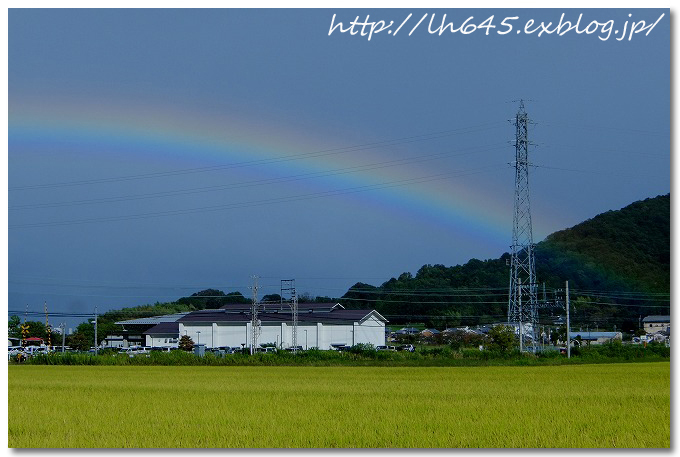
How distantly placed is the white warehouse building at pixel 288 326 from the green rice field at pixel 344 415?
112ft

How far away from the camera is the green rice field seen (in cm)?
1069

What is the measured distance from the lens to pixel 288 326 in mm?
59219

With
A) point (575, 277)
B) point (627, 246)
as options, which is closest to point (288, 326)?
point (575, 277)

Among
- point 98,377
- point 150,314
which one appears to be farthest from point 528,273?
point 150,314

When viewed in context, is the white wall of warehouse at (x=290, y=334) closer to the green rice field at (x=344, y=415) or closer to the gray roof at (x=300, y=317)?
the gray roof at (x=300, y=317)

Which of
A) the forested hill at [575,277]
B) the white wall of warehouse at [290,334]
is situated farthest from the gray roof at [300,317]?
the forested hill at [575,277]

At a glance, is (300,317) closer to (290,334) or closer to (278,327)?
(290,334)

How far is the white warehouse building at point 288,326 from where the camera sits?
57.8 metres

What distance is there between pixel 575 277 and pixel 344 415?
23.5 meters

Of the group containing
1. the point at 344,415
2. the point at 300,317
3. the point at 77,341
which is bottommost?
the point at 77,341

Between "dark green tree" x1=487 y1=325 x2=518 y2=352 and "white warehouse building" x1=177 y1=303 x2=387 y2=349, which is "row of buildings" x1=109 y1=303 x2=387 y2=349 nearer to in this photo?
"white warehouse building" x1=177 y1=303 x2=387 y2=349

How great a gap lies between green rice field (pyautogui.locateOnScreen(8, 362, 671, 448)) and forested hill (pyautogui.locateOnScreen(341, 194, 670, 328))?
2.78 metres

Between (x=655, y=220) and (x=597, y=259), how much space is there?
23.9ft

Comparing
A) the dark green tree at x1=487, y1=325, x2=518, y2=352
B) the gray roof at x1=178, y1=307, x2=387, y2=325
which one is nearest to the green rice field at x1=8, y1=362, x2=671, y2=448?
the dark green tree at x1=487, y1=325, x2=518, y2=352
